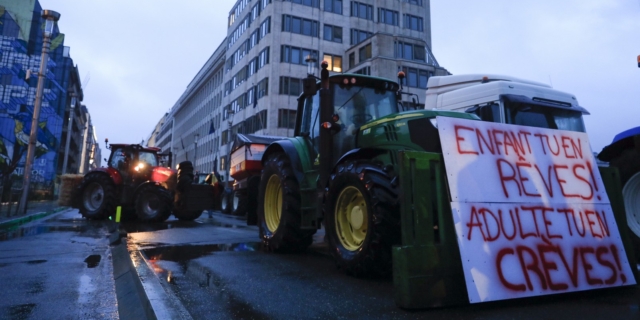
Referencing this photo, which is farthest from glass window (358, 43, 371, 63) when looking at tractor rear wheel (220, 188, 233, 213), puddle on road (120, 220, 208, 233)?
puddle on road (120, 220, 208, 233)

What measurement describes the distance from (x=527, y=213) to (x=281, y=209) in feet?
12.9

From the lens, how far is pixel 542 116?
28.9ft

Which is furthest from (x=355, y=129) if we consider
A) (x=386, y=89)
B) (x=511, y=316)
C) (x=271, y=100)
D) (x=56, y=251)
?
(x=271, y=100)

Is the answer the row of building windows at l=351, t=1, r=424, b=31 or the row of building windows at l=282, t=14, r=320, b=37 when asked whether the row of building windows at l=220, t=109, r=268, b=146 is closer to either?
the row of building windows at l=282, t=14, r=320, b=37

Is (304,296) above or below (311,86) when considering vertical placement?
below

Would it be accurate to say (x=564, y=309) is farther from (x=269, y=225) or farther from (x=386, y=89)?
(x=269, y=225)

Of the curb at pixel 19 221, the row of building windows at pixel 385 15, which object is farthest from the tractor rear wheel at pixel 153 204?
the row of building windows at pixel 385 15

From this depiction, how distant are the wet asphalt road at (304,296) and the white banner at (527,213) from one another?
0.17m

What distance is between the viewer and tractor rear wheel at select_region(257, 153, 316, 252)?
655 centimetres

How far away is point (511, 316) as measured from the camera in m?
3.34

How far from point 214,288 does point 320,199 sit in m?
1.85

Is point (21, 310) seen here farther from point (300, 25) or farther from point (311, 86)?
point (300, 25)

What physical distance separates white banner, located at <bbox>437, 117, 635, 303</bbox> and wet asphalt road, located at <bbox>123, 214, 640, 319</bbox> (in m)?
0.17

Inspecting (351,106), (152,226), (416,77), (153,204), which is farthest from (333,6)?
(351,106)
